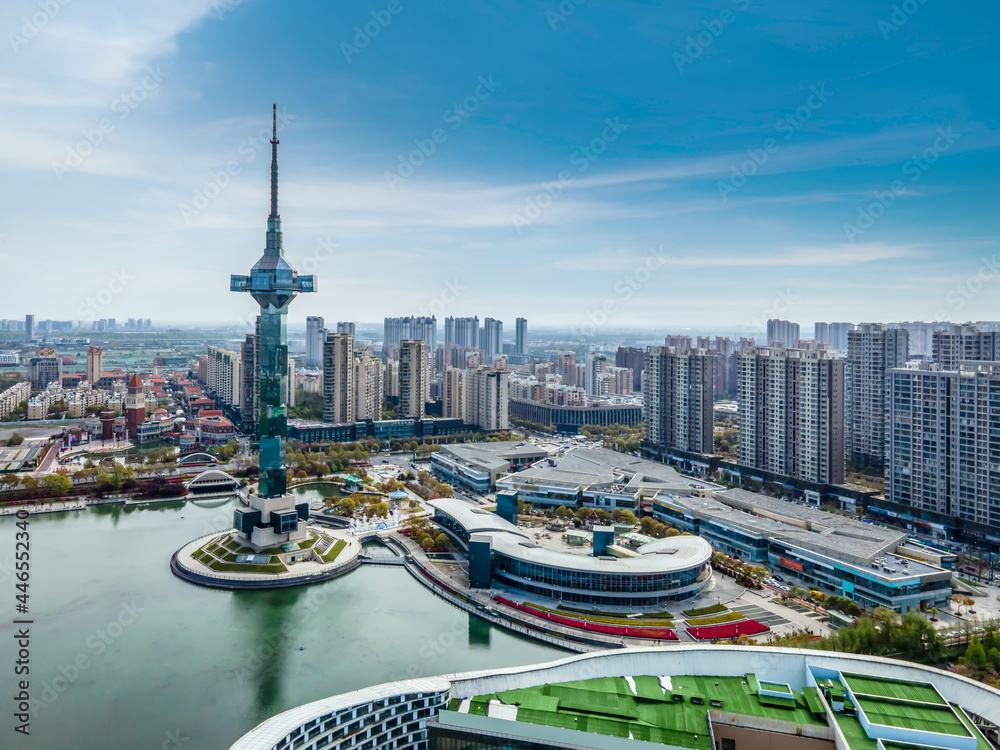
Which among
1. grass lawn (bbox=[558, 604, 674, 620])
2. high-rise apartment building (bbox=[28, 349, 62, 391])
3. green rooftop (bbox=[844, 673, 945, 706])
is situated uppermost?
high-rise apartment building (bbox=[28, 349, 62, 391])

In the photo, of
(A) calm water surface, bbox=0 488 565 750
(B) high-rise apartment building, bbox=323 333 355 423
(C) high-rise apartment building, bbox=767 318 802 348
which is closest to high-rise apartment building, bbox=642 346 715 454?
(B) high-rise apartment building, bbox=323 333 355 423

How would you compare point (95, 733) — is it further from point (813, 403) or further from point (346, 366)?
point (346, 366)

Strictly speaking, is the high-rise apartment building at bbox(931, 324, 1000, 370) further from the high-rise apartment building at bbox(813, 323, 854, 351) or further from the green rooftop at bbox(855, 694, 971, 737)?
the high-rise apartment building at bbox(813, 323, 854, 351)

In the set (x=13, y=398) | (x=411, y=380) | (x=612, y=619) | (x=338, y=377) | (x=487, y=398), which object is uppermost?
(x=338, y=377)

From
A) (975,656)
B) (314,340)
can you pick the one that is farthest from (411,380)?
(314,340)

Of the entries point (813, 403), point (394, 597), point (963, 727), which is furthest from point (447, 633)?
point (813, 403)

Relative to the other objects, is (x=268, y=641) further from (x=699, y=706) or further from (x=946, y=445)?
(x=946, y=445)
